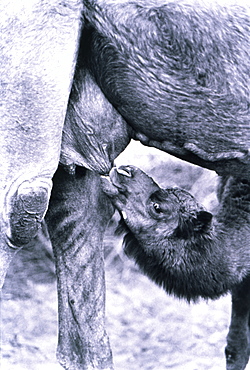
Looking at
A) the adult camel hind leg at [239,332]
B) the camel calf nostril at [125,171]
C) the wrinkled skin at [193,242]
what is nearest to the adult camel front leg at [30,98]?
the camel calf nostril at [125,171]

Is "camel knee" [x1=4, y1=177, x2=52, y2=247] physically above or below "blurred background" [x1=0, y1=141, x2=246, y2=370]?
above

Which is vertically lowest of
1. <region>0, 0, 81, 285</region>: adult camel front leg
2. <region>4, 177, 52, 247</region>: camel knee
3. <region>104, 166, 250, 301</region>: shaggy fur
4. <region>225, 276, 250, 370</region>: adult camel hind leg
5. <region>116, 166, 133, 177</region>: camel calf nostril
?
<region>225, 276, 250, 370</region>: adult camel hind leg

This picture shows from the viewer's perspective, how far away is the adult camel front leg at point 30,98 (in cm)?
124

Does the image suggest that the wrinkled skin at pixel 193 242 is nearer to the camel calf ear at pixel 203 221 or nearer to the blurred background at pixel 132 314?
the camel calf ear at pixel 203 221

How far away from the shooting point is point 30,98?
49.3 inches

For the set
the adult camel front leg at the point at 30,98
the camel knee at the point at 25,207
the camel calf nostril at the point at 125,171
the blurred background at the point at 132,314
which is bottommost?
the blurred background at the point at 132,314

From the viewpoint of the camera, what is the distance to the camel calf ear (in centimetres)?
182

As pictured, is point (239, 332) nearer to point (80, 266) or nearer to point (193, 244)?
point (193, 244)

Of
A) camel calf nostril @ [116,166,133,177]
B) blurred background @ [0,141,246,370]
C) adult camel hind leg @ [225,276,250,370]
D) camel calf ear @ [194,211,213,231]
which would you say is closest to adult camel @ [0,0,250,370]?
camel calf nostril @ [116,166,133,177]

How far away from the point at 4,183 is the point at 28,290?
4.44 ft

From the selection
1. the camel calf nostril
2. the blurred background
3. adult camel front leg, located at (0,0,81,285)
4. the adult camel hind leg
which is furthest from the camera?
the blurred background

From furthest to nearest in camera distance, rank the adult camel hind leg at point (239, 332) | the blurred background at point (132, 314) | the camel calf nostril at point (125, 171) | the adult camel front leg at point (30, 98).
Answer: the blurred background at point (132, 314) < the adult camel hind leg at point (239, 332) < the camel calf nostril at point (125, 171) < the adult camel front leg at point (30, 98)

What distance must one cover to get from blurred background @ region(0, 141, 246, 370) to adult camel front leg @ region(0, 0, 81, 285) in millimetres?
926

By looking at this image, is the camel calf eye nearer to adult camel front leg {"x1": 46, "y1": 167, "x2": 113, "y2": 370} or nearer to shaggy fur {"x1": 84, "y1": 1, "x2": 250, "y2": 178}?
adult camel front leg {"x1": 46, "y1": 167, "x2": 113, "y2": 370}
